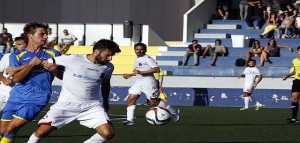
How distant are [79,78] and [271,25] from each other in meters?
27.2

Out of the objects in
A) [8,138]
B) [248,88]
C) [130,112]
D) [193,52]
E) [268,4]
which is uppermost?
[268,4]

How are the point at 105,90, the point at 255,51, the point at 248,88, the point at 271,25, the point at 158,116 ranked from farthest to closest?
1. the point at 271,25
2. the point at 255,51
3. the point at 248,88
4. the point at 158,116
5. the point at 105,90

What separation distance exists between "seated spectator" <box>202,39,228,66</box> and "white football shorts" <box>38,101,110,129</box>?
986 inches

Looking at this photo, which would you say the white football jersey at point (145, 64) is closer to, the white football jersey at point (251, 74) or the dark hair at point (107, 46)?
the dark hair at point (107, 46)

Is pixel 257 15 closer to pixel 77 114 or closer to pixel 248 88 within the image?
pixel 248 88

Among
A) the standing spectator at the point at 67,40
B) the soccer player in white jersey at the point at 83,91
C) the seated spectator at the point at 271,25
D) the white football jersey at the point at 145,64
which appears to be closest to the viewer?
the soccer player in white jersey at the point at 83,91

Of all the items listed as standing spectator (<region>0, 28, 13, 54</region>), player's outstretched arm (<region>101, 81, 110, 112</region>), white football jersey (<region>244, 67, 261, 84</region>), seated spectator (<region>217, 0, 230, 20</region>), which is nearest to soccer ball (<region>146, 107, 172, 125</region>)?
player's outstretched arm (<region>101, 81, 110, 112</region>)

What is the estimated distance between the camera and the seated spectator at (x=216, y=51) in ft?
122

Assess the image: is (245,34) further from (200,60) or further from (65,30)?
(65,30)

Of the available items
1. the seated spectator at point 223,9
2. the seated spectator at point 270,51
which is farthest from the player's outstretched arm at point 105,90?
the seated spectator at point 223,9

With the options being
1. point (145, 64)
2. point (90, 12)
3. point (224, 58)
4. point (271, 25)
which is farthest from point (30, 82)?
point (90, 12)

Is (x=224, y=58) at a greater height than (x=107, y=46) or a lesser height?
lesser

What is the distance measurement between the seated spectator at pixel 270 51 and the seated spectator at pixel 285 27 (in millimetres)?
1655

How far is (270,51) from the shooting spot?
36469 millimetres
